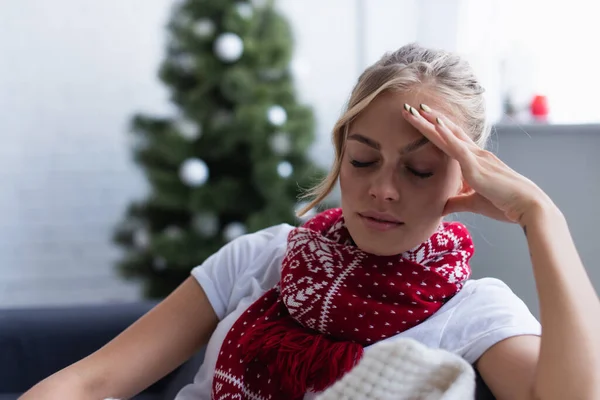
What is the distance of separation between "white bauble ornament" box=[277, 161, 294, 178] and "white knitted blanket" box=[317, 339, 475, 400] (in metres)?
1.63

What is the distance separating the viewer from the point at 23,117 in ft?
10.1

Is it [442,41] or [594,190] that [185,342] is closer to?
[594,190]

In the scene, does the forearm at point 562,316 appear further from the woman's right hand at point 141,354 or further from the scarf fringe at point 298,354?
the woman's right hand at point 141,354

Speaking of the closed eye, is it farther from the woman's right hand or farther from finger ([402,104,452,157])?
the woman's right hand

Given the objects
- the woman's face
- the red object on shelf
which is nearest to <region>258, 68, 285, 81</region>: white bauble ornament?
the red object on shelf

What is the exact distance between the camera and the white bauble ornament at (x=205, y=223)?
7.96 ft

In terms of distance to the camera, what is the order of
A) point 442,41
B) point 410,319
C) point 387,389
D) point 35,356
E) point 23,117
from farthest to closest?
1. point 23,117
2. point 442,41
3. point 35,356
4. point 410,319
5. point 387,389

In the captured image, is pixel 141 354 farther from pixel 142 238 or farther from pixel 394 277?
pixel 142 238

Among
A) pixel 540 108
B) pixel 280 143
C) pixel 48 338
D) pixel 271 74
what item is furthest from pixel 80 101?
pixel 540 108

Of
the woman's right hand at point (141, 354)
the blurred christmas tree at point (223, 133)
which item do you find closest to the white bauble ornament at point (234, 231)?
the blurred christmas tree at point (223, 133)

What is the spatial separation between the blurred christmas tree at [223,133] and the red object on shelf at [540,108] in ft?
2.56

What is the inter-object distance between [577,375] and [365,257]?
1.21ft

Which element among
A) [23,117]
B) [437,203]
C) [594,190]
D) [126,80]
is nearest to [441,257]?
[437,203]

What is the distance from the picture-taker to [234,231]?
2.41m
